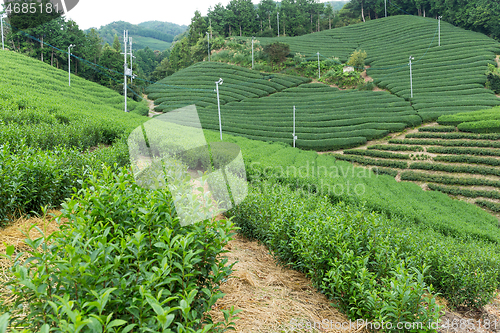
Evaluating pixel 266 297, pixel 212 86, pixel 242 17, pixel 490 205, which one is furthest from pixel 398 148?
pixel 242 17

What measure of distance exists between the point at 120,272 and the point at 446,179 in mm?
20850

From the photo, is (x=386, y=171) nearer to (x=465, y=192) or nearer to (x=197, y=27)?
(x=465, y=192)

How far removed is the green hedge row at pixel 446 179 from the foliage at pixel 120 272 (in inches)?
790

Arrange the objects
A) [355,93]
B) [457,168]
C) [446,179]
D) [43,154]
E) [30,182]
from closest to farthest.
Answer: [30,182] < [43,154] < [446,179] < [457,168] < [355,93]

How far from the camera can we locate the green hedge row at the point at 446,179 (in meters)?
16.3

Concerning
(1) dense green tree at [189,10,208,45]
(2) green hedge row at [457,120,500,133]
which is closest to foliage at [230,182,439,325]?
(2) green hedge row at [457,120,500,133]

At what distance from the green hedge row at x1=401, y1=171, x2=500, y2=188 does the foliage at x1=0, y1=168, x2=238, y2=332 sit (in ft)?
65.9

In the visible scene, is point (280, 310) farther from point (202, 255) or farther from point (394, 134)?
point (394, 134)

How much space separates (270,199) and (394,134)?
78.9 feet

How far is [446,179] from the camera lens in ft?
57.2

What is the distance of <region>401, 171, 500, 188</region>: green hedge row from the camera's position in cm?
1634

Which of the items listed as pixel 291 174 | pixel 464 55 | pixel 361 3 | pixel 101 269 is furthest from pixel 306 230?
pixel 361 3

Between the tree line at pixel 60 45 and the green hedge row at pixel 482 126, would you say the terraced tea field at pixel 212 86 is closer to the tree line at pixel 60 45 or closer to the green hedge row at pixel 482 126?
the tree line at pixel 60 45

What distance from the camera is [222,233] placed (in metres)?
1.91
